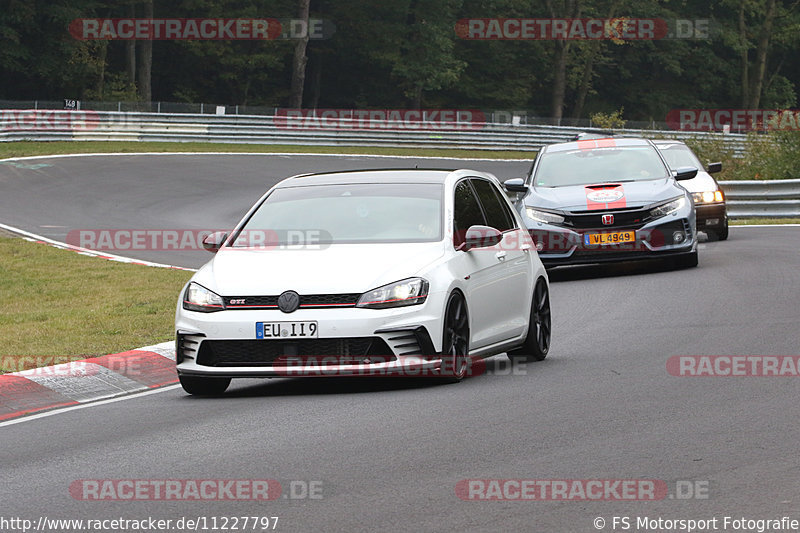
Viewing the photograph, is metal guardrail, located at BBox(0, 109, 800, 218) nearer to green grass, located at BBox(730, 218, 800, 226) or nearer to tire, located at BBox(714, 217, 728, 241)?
green grass, located at BBox(730, 218, 800, 226)

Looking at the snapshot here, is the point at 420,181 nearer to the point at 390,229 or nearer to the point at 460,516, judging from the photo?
the point at 390,229

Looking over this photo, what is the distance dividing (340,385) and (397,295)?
3.37ft

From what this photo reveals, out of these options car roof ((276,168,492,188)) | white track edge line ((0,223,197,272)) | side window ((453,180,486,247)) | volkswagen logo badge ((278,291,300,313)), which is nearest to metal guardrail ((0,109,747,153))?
white track edge line ((0,223,197,272))

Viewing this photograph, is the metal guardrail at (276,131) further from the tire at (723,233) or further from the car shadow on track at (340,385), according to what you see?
the car shadow on track at (340,385)

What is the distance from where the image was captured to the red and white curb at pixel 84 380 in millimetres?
9492

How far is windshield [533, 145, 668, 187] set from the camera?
17812mm

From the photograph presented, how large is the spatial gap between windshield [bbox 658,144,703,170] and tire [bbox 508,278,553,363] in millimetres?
13155

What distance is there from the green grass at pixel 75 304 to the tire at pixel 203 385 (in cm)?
154

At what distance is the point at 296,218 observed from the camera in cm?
1020

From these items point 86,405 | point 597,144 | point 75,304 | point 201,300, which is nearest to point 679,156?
point 597,144

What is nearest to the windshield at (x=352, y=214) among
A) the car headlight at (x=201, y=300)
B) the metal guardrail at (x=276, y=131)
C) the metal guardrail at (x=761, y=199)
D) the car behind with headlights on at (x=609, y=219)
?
the car headlight at (x=201, y=300)

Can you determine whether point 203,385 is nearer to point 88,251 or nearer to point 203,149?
point 88,251

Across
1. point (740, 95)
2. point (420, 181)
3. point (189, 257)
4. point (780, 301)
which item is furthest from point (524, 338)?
point (740, 95)

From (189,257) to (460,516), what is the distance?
1529 cm
